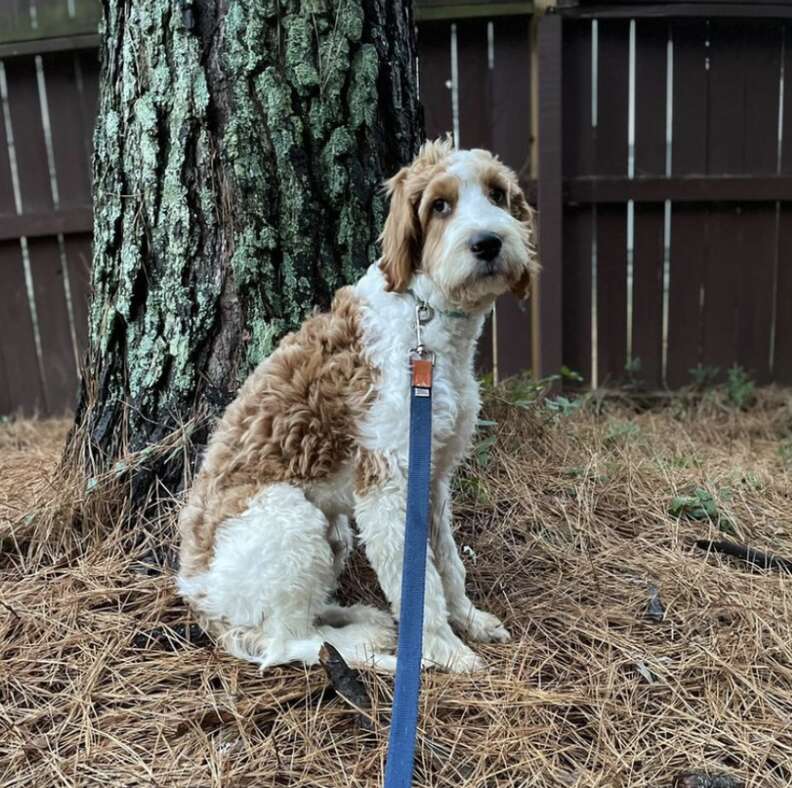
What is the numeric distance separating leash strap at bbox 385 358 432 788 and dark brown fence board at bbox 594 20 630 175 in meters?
4.07

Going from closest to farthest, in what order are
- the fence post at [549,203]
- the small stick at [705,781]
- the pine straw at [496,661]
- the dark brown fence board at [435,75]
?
the small stick at [705,781]
the pine straw at [496,661]
the fence post at [549,203]
the dark brown fence board at [435,75]

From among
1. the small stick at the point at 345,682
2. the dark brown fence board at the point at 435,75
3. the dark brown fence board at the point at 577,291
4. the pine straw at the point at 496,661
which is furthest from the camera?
the dark brown fence board at the point at 577,291

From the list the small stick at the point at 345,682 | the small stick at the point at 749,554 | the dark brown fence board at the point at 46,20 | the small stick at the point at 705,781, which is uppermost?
the dark brown fence board at the point at 46,20

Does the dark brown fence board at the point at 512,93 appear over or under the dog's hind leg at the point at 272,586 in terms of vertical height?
over

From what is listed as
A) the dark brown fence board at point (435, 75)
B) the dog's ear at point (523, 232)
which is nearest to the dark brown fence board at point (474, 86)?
the dark brown fence board at point (435, 75)

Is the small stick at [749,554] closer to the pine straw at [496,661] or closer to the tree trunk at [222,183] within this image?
the pine straw at [496,661]

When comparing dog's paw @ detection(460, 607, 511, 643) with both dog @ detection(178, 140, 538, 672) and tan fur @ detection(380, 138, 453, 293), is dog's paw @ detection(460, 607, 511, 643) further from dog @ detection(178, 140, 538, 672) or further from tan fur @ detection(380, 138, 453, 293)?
tan fur @ detection(380, 138, 453, 293)

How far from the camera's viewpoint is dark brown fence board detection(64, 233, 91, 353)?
5.82m

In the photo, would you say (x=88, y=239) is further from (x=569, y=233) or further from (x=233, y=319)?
(x=569, y=233)

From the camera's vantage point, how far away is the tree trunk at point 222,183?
9.64ft

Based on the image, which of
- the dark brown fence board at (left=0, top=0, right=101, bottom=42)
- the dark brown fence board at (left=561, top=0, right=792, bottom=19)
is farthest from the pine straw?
the dark brown fence board at (left=0, top=0, right=101, bottom=42)

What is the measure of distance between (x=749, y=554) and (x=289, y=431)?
6.56 ft

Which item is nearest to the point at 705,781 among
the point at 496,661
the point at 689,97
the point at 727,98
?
the point at 496,661

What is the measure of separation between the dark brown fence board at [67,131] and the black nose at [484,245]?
453 centimetres
